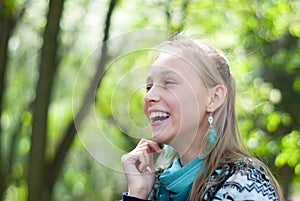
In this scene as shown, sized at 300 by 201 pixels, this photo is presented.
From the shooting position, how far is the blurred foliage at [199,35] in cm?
300

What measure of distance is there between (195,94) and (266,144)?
5.32 meters

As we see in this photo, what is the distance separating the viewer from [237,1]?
1112cm

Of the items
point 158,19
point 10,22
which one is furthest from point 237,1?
point 10,22

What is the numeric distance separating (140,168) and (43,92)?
4.72 meters

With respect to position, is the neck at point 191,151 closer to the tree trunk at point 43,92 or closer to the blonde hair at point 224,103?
the blonde hair at point 224,103

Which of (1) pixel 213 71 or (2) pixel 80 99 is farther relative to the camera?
(2) pixel 80 99

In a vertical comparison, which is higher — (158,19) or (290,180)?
(158,19)

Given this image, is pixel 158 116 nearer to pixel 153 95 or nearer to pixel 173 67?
pixel 153 95

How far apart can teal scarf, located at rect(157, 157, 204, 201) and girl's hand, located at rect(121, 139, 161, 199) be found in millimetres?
77

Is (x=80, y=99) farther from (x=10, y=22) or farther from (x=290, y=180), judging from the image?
(x=290, y=180)

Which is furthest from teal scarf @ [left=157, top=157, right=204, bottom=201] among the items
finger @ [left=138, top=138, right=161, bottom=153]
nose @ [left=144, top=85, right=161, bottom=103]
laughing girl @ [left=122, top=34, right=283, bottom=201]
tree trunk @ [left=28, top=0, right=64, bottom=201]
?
tree trunk @ [left=28, top=0, right=64, bottom=201]

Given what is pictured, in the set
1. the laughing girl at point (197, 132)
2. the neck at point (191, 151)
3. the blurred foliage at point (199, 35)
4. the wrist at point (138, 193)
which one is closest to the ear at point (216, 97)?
the laughing girl at point (197, 132)

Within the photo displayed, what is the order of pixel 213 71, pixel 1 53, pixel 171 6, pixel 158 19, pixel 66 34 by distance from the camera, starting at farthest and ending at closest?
pixel 66 34, pixel 158 19, pixel 171 6, pixel 1 53, pixel 213 71

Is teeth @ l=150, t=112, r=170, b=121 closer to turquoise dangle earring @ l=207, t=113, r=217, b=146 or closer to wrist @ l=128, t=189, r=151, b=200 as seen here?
turquoise dangle earring @ l=207, t=113, r=217, b=146
